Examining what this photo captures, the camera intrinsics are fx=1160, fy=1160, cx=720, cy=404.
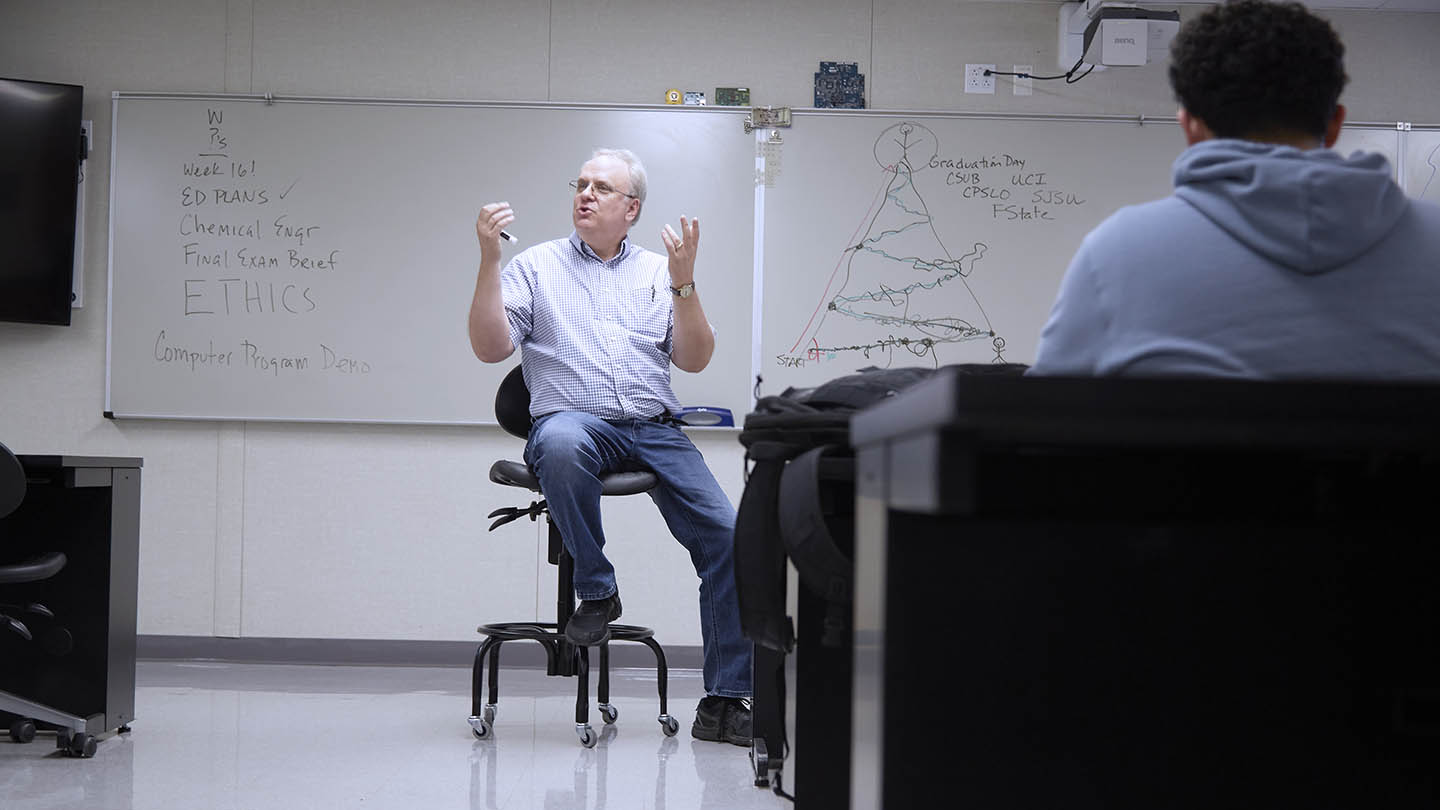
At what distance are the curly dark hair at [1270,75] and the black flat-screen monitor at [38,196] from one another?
3.66 metres

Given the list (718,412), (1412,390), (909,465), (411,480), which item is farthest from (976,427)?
(411,480)

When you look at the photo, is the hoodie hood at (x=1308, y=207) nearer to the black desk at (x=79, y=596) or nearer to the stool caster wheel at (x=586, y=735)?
the stool caster wheel at (x=586, y=735)

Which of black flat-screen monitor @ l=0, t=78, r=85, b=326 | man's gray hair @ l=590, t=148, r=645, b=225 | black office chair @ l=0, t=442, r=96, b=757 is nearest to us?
black office chair @ l=0, t=442, r=96, b=757

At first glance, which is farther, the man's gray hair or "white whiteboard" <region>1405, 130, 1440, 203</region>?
"white whiteboard" <region>1405, 130, 1440, 203</region>

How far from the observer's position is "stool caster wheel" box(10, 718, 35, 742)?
2.39m

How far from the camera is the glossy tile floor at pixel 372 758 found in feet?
6.86

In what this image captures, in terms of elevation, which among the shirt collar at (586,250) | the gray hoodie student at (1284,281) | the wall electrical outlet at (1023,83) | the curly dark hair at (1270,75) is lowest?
the gray hoodie student at (1284,281)

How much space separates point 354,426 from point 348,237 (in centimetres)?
61

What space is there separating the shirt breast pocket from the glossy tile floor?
0.94 meters

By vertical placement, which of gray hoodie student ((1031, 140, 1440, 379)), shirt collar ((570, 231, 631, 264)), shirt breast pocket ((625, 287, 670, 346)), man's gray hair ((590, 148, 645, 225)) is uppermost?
man's gray hair ((590, 148, 645, 225))

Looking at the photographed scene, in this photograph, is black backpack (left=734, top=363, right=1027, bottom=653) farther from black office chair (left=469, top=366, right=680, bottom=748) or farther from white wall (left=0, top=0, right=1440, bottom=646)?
white wall (left=0, top=0, right=1440, bottom=646)

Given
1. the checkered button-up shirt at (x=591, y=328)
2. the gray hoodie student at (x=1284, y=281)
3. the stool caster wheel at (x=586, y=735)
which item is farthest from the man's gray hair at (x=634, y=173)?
the gray hoodie student at (x=1284, y=281)

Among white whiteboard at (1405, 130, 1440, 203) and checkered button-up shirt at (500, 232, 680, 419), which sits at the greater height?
white whiteboard at (1405, 130, 1440, 203)

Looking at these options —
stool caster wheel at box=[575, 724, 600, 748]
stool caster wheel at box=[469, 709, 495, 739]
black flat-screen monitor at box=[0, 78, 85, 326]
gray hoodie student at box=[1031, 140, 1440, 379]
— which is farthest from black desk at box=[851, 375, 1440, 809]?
black flat-screen monitor at box=[0, 78, 85, 326]
